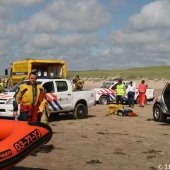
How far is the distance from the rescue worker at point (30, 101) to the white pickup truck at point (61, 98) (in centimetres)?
544

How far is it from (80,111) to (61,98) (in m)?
1.46

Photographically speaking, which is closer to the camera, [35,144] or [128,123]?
[35,144]

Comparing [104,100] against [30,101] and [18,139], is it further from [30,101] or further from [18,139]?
[18,139]

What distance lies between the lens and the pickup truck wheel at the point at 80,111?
17859 mm

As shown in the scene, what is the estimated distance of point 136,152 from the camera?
1036 centimetres

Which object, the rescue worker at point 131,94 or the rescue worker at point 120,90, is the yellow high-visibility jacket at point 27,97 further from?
the rescue worker at point 131,94

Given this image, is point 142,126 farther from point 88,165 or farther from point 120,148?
point 88,165

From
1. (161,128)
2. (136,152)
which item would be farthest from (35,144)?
(161,128)

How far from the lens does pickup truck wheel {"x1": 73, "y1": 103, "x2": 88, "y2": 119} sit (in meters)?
17.9

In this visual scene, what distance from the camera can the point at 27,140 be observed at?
7719 mm

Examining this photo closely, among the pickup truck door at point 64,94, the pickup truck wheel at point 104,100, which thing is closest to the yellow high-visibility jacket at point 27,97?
the pickup truck door at point 64,94

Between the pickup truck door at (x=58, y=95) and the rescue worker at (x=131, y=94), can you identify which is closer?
the pickup truck door at (x=58, y=95)

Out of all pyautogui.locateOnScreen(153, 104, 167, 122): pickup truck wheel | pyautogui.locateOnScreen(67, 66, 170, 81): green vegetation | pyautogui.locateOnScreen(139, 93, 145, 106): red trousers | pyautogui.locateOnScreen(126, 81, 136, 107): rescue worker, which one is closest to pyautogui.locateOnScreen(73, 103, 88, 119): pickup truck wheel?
pyautogui.locateOnScreen(153, 104, 167, 122): pickup truck wheel

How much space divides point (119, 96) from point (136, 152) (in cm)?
1287
